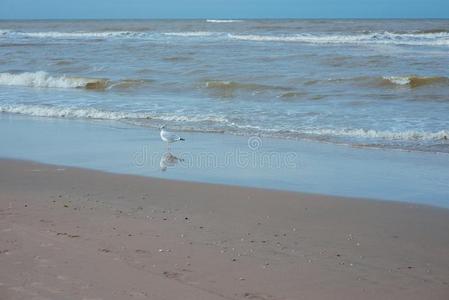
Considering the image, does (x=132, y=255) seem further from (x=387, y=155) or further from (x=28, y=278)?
(x=387, y=155)

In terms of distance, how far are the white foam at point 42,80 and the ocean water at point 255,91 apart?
3cm

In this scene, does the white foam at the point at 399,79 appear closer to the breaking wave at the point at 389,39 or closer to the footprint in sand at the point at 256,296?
the footprint in sand at the point at 256,296

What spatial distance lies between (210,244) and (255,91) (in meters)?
11.3

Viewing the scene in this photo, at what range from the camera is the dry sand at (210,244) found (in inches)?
155

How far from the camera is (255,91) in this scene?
15922 mm

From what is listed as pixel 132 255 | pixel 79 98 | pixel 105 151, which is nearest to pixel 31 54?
pixel 79 98

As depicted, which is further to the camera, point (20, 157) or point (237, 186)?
point (20, 157)

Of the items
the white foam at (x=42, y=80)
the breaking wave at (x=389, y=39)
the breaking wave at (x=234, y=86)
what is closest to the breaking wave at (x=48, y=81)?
the white foam at (x=42, y=80)

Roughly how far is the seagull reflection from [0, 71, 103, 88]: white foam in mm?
10220

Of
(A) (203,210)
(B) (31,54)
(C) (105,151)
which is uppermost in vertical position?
(A) (203,210)

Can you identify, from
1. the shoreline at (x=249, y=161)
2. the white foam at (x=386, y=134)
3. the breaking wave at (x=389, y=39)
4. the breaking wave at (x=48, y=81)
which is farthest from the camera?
the breaking wave at (x=389, y=39)

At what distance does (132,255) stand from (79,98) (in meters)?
11.5

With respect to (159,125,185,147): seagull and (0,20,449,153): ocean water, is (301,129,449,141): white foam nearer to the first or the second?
(0,20,449,153): ocean water

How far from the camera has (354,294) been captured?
3.92 meters
